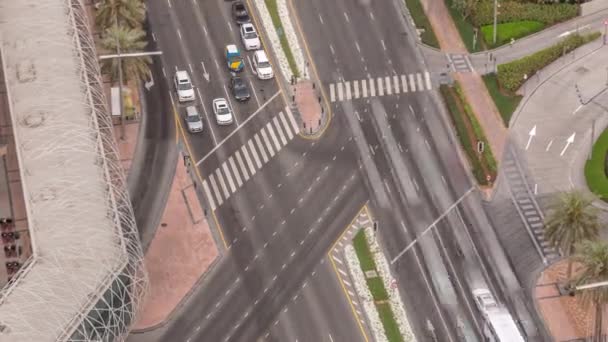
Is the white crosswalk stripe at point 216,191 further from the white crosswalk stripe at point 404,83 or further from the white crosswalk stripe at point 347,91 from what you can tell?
the white crosswalk stripe at point 404,83

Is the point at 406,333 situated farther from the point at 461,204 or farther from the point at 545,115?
the point at 545,115

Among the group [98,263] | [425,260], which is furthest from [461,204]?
[98,263]

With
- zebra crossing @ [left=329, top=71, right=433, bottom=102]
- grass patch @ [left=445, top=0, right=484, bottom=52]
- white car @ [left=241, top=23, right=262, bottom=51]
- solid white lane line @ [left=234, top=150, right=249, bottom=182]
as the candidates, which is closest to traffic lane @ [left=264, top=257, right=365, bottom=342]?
solid white lane line @ [left=234, top=150, right=249, bottom=182]

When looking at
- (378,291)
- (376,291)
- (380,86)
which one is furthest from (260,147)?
(378,291)

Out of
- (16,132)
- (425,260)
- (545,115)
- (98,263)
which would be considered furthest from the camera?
(545,115)

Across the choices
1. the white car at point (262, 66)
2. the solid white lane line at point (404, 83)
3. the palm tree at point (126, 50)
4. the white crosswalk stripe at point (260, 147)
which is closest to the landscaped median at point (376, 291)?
the white crosswalk stripe at point (260, 147)

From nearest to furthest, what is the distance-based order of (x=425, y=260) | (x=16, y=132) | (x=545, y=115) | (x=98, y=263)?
1. (x=98, y=263)
2. (x=16, y=132)
3. (x=425, y=260)
4. (x=545, y=115)
